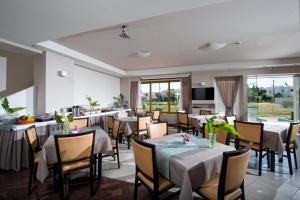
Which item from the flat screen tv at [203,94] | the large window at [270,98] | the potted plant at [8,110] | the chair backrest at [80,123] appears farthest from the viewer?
the flat screen tv at [203,94]

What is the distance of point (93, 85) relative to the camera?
634 cm

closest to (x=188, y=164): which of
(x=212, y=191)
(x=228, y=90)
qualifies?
(x=212, y=191)

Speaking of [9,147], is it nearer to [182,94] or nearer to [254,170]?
[254,170]

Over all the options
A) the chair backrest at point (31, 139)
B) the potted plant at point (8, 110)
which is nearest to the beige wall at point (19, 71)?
the potted plant at point (8, 110)

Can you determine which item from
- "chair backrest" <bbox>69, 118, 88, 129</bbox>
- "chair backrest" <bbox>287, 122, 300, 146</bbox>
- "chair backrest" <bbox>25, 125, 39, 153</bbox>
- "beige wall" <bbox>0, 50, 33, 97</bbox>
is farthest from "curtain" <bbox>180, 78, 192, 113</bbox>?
"chair backrest" <bbox>25, 125, 39, 153</bbox>

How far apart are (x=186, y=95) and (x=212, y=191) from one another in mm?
5711

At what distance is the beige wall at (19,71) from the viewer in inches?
181

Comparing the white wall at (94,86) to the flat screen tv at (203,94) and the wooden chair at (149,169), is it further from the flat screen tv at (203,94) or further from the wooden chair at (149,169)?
the wooden chair at (149,169)

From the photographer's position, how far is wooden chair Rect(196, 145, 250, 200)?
1429 mm

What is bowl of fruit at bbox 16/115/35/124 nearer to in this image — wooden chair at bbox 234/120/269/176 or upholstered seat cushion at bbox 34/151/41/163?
upholstered seat cushion at bbox 34/151/41/163

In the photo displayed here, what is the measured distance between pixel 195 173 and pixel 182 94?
5.79 meters

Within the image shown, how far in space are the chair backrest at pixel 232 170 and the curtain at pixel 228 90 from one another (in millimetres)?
5294

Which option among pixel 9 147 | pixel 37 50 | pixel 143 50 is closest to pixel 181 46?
pixel 143 50

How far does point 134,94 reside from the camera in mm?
7984
